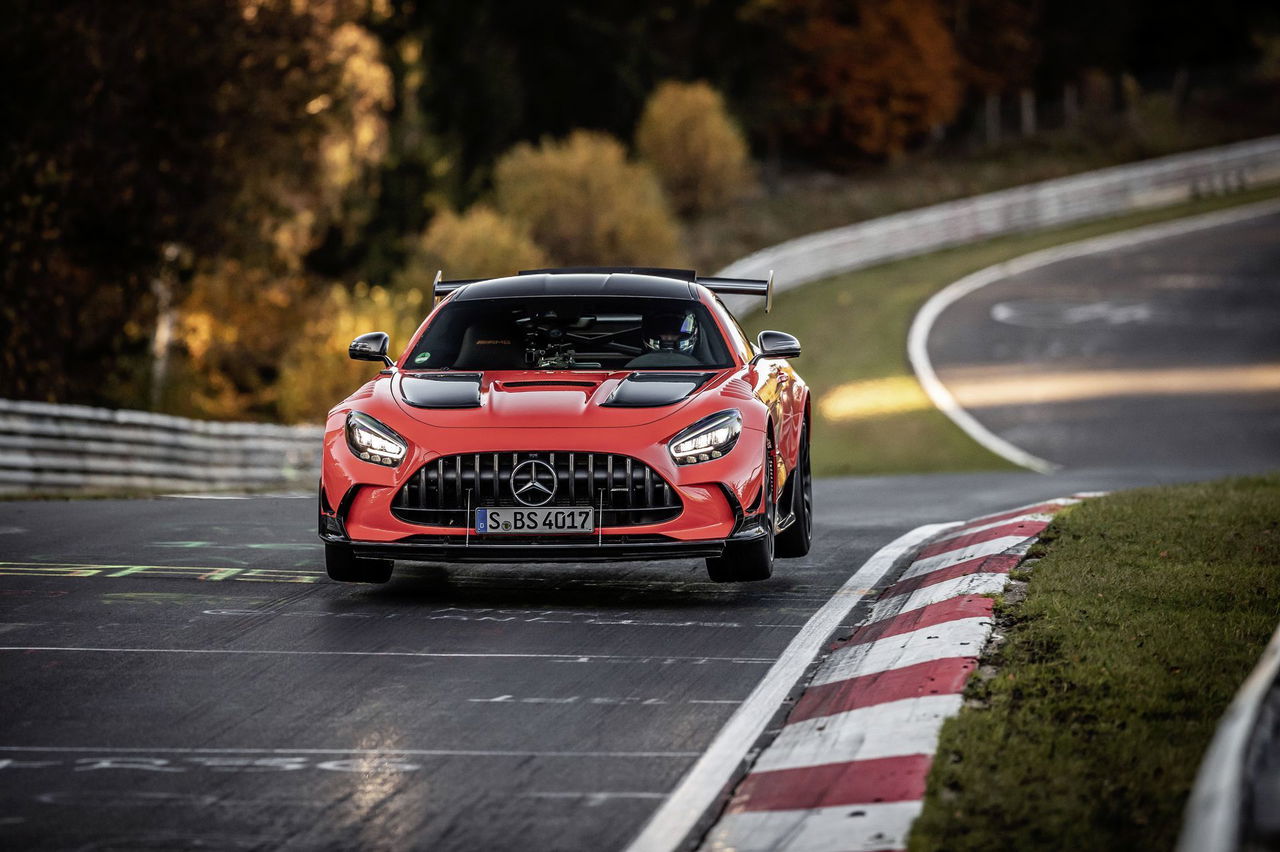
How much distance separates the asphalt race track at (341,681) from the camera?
18.1 feet

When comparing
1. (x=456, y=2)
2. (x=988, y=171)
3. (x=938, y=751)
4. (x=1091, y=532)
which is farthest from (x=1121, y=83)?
(x=938, y=751)

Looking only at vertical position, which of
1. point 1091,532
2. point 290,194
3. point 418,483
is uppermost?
point 290,194

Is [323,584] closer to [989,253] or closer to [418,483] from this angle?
[418,483]

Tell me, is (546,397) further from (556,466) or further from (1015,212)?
(1015,212)

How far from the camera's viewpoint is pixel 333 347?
136 feet

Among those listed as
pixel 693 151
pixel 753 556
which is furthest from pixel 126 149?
pixel 693 151

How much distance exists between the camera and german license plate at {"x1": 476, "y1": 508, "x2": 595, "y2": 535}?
8992 millimetres

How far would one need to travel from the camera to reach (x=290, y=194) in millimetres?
42438

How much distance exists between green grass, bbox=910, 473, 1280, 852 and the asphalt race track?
93cm

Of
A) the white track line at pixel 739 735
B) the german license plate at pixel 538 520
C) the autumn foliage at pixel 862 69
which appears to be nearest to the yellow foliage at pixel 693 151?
the autumn foliage at pixel 862 69

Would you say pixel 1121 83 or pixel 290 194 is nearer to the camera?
pixel 290 194

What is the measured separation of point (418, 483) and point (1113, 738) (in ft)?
13.6

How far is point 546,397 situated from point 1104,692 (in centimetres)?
367

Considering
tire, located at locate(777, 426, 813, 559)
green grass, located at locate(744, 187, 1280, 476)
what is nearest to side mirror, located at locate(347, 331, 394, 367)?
tire, located at locate(777, 426, 813, 559)
